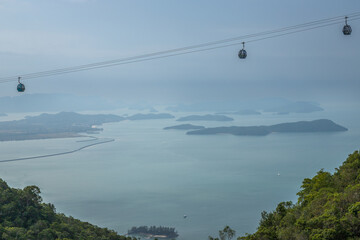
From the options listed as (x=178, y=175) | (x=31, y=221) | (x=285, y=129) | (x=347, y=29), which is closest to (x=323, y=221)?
(x=347, y=29)

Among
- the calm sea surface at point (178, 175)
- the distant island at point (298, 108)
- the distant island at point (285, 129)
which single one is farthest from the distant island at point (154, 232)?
the distant island at point (298, 108)

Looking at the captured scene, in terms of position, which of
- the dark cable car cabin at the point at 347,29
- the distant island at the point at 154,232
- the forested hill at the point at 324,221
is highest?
the dark cable car cabin at the point at 347,29

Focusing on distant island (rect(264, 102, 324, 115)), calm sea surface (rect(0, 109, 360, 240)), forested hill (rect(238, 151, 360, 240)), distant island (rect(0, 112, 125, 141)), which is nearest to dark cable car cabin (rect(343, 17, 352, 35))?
forested hill (rect(238, 151, 360, 240))

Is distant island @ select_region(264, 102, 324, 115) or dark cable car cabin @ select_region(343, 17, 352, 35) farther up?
distant island @ select_region(264, 102, 324, 115)

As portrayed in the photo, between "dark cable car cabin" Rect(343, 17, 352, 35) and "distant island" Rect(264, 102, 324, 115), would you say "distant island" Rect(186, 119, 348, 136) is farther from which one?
"dark cable car cabin" Rect(343, 17, 352, 35)

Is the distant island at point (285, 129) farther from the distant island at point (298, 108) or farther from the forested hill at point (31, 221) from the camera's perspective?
the forested hill at point (31, 221)

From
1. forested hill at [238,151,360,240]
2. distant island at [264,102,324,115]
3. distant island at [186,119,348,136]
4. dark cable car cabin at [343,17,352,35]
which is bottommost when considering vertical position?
forested hill at [238,151,360,240]
